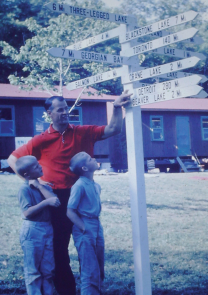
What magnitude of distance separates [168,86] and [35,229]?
1.59 meters

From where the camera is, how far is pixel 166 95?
284cm

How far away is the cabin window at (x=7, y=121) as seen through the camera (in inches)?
821

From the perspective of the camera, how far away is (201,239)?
254 inches

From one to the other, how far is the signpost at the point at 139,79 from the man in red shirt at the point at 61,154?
1.44ft

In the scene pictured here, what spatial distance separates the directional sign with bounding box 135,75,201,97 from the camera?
2.72 meters

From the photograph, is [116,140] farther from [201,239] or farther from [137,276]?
[137,276]

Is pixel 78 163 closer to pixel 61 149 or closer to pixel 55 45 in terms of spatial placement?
pixel 61 149

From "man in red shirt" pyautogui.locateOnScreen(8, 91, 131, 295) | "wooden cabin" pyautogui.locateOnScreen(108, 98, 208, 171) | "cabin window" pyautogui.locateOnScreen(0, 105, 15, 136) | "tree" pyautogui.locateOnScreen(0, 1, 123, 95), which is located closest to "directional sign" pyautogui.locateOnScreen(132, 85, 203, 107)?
"man in red shirt" pyautogui.locateOnScreen(8, 91, 131, 295)

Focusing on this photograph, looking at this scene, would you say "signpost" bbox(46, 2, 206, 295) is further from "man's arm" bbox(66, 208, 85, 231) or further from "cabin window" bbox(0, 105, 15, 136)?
"cabin window" bbox(0, 105, 15, 136)

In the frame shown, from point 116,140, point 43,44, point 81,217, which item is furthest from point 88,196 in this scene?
point 116,140

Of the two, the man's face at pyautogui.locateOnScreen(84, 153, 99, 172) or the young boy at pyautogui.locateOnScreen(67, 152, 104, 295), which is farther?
the man's face at pyautogui.locateOnScreen(84, 153, 99, 172)

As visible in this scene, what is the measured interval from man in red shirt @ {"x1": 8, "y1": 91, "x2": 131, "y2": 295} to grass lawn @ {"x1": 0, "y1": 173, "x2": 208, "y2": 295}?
95cm

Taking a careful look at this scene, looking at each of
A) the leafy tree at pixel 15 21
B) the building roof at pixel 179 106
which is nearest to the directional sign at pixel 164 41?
the building roof at pixel 179 106

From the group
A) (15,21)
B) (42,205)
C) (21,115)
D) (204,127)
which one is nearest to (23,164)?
(42,205)
